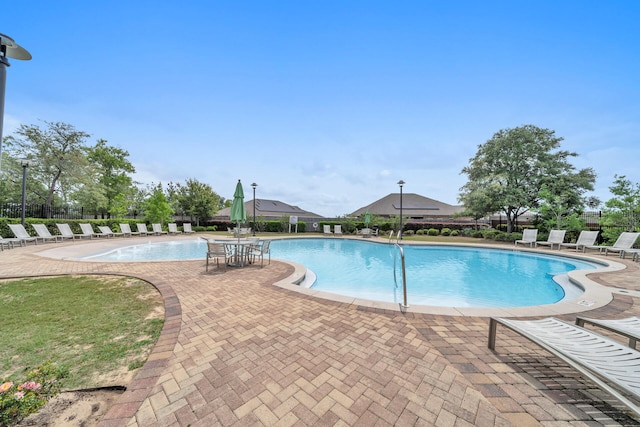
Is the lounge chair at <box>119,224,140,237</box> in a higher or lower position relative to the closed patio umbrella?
lower

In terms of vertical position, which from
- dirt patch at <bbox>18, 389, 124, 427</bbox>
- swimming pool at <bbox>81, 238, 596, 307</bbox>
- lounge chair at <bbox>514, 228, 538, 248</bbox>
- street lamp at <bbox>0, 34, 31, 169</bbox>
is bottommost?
swimming pool at <bbox>81, 238, 596, 307</bbox>

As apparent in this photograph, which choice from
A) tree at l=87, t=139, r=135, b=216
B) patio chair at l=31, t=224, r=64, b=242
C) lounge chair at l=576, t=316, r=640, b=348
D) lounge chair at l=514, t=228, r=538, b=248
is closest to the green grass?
lounge chair at l=576, t=316, r=640, b=348

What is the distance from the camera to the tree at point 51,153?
19844mm

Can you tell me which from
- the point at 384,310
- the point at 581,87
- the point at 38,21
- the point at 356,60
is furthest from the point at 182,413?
the point at 581,87

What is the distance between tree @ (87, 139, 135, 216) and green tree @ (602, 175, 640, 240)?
1522 inches

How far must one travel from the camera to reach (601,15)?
707 centimetres

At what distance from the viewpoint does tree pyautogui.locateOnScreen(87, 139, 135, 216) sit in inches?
1035

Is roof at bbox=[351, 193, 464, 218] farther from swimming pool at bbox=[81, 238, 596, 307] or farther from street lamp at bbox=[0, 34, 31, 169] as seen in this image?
street lamp at bbox=[0, 34, 31, 169]

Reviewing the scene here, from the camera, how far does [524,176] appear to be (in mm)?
19391

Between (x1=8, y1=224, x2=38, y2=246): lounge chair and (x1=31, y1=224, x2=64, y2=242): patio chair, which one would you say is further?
(x1=31, y1=224, x2=64, y2=242): patio chair

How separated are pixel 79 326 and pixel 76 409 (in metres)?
1.93

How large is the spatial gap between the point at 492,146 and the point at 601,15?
15.1 meters

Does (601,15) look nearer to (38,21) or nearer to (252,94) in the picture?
(252,94)

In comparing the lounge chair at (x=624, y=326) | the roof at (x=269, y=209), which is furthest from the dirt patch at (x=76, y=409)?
the roof at (x=269, y=209)
